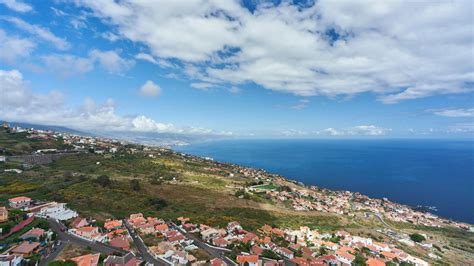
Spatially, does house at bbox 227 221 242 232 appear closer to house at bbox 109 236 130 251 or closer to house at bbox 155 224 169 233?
house at bbox 155 224 169 233

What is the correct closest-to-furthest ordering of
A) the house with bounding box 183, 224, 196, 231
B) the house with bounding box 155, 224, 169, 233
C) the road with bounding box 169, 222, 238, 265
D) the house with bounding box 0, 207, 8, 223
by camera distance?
the road with bounding box 169, 222, 238, 265, the house with bounding box 0, 207, 8, 223, the house with bounding box 155, 224, 169, 233, the house with bounding box 183, 224, 196, 231

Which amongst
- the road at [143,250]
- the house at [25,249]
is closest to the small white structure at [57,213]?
the road at [143,250]

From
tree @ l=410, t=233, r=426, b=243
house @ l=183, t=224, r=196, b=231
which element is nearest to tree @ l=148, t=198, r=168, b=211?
house @ l=183, t=224, r=196, b=231

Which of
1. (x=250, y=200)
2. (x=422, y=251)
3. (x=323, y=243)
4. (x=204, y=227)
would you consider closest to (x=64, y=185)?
(x=204, y=227)

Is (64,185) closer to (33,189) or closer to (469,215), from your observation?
(33,189)

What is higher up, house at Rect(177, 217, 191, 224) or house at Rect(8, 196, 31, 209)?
house at Rect(8, 196, 31, 209)

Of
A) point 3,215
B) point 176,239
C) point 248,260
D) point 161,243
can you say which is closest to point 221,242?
point 176,239
